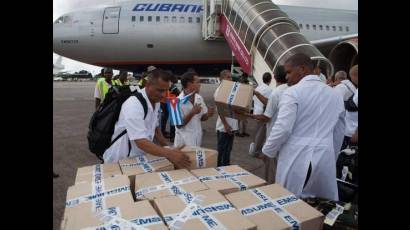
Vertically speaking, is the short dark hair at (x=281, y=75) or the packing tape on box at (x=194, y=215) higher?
the short dark hair at (x=281, y=75)

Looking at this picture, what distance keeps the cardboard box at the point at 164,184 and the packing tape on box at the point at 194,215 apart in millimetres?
239

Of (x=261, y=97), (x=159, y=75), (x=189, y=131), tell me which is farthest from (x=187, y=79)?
(x=159, y=75)

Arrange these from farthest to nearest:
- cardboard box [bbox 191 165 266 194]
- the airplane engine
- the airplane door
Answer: the airplane door → the airplane engine → cardboard box [bbox 191 165 266 194]

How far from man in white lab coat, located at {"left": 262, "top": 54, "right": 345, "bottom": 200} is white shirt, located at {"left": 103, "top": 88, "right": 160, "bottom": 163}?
97 centimetres

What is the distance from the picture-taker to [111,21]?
13805 millimetres

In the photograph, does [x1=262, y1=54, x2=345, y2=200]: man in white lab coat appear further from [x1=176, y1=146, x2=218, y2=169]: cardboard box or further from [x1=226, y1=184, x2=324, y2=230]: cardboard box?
[x1=226, y1=184, x2=324, y2=230]: cardboard box

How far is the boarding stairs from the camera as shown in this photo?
829 cm

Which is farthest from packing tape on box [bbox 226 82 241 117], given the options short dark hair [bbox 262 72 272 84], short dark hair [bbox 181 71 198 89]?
short dark hair [bbox 262 72 272 84]

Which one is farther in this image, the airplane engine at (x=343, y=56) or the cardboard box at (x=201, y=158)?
the airplane engine at (x=343, y=56)

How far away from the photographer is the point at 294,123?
2.56 m

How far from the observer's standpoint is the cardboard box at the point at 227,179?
2.02m

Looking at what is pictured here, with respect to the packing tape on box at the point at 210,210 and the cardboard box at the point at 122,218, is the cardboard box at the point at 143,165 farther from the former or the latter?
the packing tape on box at the point at 210,210

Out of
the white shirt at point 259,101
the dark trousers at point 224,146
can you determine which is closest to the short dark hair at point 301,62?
the white shirt at point 259,101
